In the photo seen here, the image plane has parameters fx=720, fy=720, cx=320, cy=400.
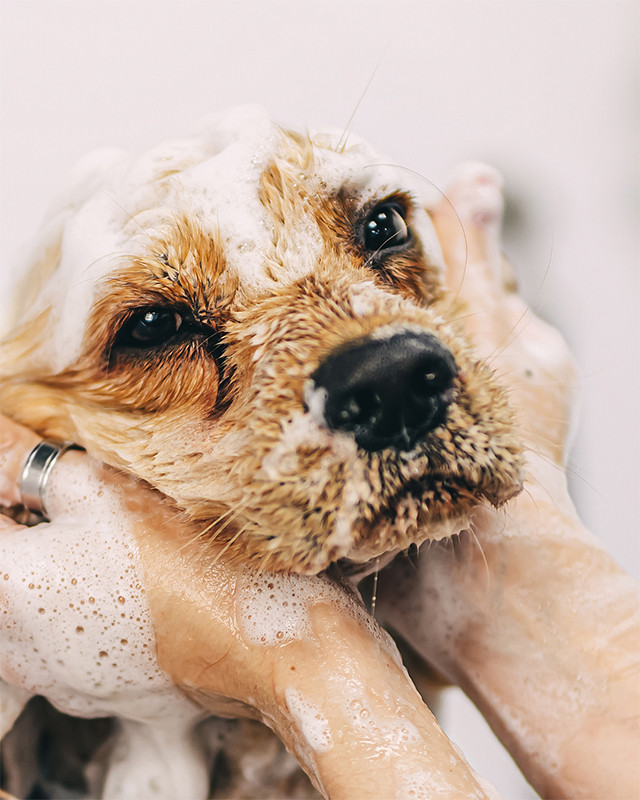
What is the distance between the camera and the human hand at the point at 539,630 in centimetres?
113

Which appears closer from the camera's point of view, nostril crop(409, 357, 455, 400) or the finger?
nostril crop(409, 357, 455, 400)

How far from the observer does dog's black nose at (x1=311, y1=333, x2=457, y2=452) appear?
34.1 inches

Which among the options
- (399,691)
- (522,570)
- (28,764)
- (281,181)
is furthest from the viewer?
(28,764)

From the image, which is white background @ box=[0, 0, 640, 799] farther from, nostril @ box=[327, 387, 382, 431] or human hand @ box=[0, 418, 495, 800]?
nostril @ box=[327, 387, 382, 431]

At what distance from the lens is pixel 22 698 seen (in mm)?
1291

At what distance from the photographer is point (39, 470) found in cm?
121

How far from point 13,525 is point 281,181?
2.35 feet

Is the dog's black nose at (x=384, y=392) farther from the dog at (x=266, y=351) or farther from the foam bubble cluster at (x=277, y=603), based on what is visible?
the foam bubble cluster at (x=277, y=603)

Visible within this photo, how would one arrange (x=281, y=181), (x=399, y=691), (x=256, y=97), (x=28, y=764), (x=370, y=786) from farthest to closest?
(x=256, y=97)
(x=28, y=764)
(x=281, y=181)
(x=399, y=691)
(x=370, y=786)

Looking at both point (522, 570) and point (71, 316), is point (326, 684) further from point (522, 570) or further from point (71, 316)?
point (71, 316)

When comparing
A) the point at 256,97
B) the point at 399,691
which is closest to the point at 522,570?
the point at 399,691

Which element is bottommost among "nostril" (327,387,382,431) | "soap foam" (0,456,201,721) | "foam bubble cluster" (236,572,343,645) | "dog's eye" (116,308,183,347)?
"soap foam" (0,456,201,721)

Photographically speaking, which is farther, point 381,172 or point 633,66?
point 633,66

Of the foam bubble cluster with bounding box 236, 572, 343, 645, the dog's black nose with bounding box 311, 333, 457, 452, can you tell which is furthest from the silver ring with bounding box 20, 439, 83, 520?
the dog's black nose with bounding box 311, 333, 457, 452
